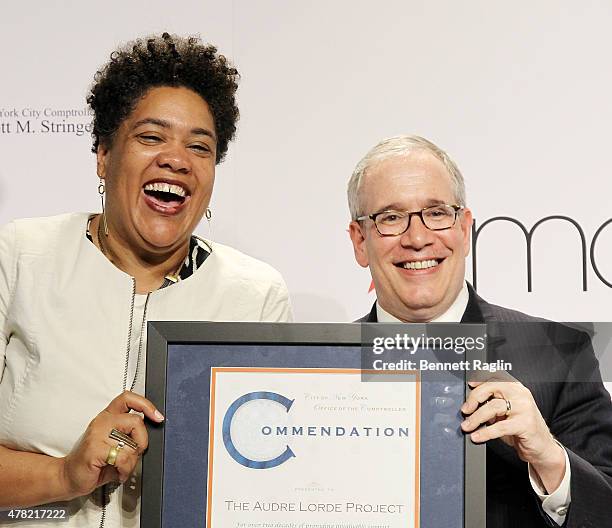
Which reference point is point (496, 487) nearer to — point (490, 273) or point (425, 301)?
point (425, 301)

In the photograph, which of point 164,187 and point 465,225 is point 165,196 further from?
point 465,225

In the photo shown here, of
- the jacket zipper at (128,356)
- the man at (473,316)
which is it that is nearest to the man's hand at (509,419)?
the man at (473,316)

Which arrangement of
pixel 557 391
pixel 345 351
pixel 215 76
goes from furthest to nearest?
1. pixel 215 76
2. pixel 557 391
3. pixel 345 351

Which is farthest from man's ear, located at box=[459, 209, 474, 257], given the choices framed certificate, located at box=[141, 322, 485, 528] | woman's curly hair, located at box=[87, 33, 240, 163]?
woman's curly hair, located at box=[87, 33, 240, 163]

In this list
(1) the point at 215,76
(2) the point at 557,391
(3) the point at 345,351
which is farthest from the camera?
(1) the point at 215,76

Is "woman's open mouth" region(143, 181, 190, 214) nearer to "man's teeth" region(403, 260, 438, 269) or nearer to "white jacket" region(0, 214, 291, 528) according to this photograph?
"white jacket" region(0, 214, 291, 528)

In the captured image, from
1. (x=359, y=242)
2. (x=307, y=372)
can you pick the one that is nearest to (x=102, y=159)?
(x=359, y=242)

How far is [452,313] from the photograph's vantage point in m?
1.60

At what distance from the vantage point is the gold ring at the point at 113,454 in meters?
1.28

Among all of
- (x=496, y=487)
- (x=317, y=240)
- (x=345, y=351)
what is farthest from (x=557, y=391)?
(x=317, y=240)

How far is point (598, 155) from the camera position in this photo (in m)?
1.93

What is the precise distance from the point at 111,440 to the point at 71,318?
292 mm

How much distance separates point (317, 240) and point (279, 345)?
706 millimetres

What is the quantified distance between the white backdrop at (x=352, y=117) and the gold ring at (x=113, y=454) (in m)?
0.78
